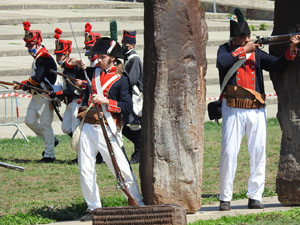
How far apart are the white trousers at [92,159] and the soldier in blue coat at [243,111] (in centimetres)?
111

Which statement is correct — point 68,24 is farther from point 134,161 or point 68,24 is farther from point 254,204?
point 254,204

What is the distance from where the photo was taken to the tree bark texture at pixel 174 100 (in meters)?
9.07

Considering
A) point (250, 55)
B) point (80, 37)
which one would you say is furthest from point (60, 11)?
point (250, 55)

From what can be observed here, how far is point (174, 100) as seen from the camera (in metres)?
9.16

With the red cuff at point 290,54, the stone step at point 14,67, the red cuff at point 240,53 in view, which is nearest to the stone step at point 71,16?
the stone step at point 14,67

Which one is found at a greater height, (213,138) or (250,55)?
(250,55)

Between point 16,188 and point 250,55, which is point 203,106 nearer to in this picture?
point 250,55

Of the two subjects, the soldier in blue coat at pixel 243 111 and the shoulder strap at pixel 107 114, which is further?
A: the soldier in blue coat at pixel 243 111

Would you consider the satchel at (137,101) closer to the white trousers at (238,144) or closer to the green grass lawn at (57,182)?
the green grass lawn at (57,182)

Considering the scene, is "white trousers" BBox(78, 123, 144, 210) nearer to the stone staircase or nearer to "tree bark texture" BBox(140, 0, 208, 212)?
"tree bark texture" BBox(140, 0, 208, 212)

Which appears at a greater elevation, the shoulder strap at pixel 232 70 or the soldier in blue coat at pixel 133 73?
the shoulder strap at pixel 232 70

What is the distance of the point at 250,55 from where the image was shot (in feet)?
32.3

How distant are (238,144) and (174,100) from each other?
44.2 inches

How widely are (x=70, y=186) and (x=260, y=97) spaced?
10.9 feet
